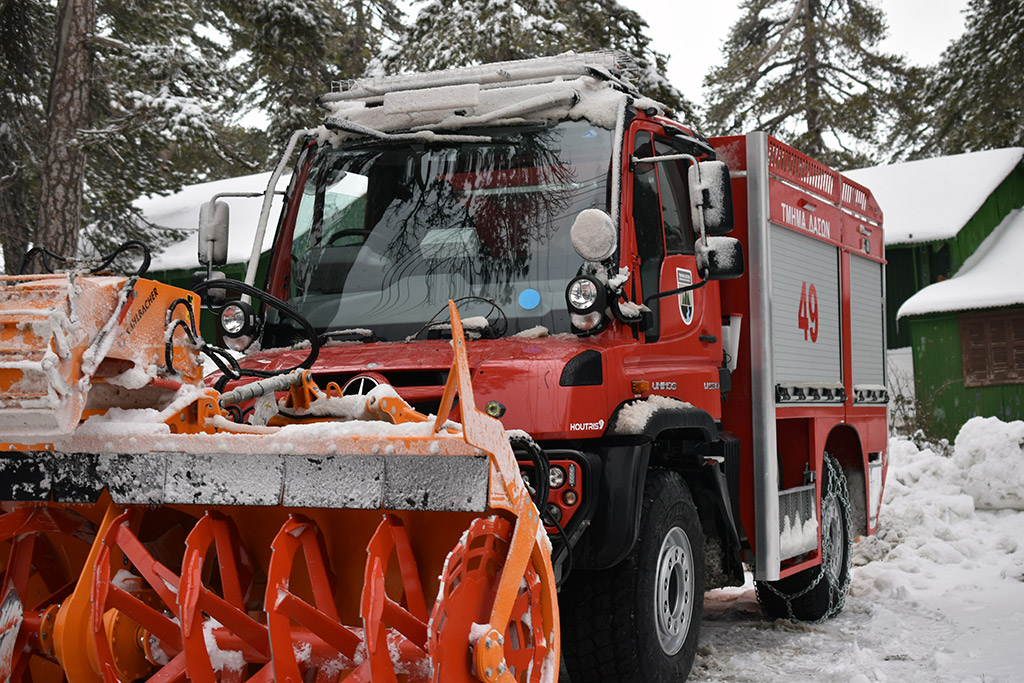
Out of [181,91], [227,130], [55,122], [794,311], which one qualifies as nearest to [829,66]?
[227,130]

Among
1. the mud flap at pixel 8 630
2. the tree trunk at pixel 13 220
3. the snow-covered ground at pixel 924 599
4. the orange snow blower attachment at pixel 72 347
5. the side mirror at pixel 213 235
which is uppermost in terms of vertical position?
the tree trunk at pixel 13 220

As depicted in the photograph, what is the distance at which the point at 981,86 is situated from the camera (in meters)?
25.2

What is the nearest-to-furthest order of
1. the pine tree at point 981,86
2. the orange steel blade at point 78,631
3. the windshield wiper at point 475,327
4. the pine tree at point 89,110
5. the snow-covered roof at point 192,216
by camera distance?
1. the orange steel blade at point 78,631
2. the windshield wiper at point 475,327
3. the pine tree at point 89,110
4. the snow-covered roof at point 192,216
5. the pine tree at point 981,86

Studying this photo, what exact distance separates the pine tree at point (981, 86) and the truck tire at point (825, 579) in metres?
20.2

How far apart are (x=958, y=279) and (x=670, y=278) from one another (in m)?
18.7

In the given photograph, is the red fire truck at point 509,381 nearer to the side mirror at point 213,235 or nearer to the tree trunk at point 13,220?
the side mirror at point 213,235

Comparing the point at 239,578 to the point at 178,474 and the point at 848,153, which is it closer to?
the point at 178,474

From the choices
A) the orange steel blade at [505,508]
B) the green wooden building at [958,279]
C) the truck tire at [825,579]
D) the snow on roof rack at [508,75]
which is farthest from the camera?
the green wooden building at [958,279]

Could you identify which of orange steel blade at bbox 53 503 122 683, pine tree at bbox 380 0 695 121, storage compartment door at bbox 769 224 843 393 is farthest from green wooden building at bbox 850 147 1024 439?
orange steel blade at bbox 53 503 122 683

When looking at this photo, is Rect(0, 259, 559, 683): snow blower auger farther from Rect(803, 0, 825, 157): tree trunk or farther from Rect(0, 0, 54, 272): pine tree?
Rect(803, 0, 825, 157): tree trunk

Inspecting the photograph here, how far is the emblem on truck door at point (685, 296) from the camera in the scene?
17.1ft

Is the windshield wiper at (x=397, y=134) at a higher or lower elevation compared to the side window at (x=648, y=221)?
higher

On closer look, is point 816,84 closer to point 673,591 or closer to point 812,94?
point 812,94

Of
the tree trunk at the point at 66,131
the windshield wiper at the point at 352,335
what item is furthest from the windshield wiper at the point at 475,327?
the tree trunk at the point at 66,131
